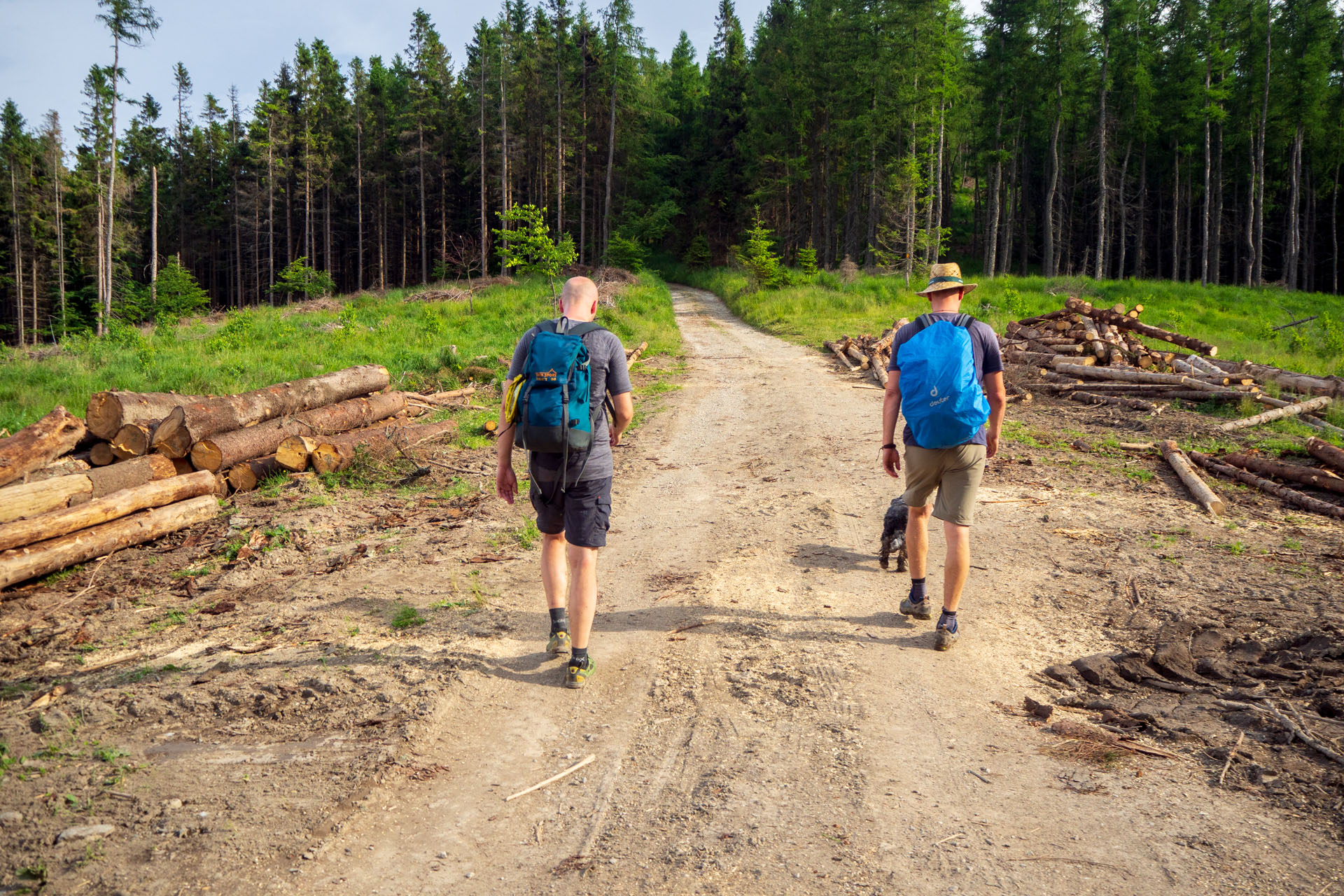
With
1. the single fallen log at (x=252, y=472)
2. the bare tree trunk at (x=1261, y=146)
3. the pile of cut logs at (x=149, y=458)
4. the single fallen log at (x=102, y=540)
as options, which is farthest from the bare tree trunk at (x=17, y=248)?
the bare tree trunk at (x=1261, y=146)

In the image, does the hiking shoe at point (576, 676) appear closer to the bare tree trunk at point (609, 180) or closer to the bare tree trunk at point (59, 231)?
the bare tree trunk at point (609, 180)

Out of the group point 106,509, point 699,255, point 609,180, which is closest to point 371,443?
point 106,509

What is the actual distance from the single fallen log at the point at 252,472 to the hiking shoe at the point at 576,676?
18.7 ft

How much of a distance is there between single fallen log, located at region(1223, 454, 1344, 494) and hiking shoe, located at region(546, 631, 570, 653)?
8255mm

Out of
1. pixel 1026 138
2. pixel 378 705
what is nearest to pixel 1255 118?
pixel 1026 138

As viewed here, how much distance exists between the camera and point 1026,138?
165 ft

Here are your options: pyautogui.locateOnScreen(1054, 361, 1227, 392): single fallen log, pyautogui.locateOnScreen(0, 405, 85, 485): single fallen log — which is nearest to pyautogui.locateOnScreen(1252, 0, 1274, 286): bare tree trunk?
pyautogui.locateOnScreen(1054, 361, 1227, 392): single fallen log

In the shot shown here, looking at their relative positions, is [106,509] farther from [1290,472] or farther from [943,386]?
[1290,472]

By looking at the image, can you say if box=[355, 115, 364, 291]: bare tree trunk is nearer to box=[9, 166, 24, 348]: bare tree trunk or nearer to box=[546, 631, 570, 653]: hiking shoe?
box=[9, 166, 24, 348]: bare tree trunk

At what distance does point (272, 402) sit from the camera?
30.9 feet

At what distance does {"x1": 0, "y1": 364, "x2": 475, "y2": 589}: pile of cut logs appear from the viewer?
20.6 feet

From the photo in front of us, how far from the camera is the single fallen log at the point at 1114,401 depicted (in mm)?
12484

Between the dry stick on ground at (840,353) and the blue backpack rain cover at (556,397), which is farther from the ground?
the dry stick on ground at (840,353)

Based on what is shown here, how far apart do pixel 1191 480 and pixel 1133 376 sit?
6.11m
